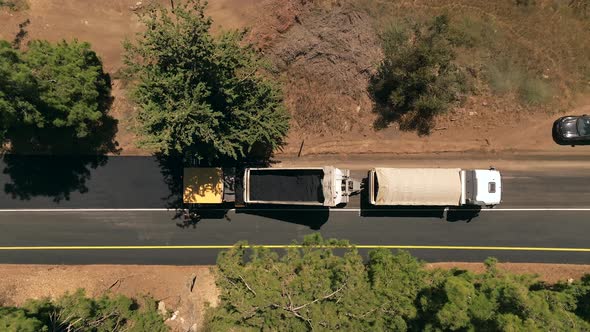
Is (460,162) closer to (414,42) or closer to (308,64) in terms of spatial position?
(414,42)

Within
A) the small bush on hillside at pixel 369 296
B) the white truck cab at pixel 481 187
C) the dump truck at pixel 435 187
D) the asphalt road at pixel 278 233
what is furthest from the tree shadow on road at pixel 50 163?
the white truck cab at pixel 481 187

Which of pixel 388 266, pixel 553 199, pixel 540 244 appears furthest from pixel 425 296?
pixel 553 199

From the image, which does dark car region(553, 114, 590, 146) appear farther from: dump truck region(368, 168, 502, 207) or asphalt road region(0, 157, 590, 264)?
dump truck region(368, 168, 502, 207)

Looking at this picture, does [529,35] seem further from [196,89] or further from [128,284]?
[128,284]

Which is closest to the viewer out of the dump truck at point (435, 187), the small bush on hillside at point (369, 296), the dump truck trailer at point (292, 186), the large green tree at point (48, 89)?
the small bush on hillside at point (369, 296)

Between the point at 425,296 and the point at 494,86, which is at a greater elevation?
the point at 494,86

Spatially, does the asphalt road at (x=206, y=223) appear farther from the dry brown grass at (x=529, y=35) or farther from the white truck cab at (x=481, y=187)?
the dry brown grass at (x=529, y=35)
